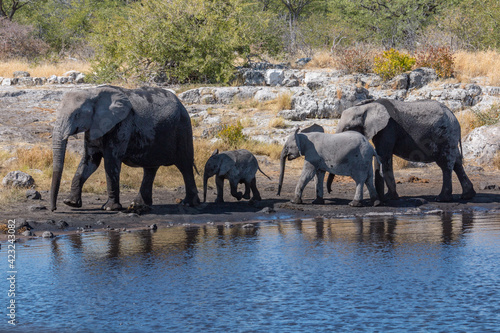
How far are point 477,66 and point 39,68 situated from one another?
1557 cm

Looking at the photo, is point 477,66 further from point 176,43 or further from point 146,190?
point 146,190

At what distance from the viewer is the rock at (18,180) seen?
12156 millimetres

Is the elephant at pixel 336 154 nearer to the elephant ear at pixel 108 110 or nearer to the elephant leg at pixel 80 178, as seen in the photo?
the elephant ear at pixel 108 110

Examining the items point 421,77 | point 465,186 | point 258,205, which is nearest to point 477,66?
point 421,77

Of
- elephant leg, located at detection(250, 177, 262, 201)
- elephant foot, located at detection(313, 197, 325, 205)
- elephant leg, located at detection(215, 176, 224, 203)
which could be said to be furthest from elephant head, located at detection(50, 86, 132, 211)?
elephant foot, located at detection(313, 197, 325, 205)

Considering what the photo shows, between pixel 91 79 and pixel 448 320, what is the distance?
19.0 meters

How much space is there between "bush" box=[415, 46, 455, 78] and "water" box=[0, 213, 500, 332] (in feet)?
40.1

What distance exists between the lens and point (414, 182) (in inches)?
583

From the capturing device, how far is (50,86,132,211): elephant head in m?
10.4

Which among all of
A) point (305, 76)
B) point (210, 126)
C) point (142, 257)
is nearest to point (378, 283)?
point (142, 257)

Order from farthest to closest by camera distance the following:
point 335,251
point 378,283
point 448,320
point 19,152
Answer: point 19,152
point 335,251
point 378,283
point 448,320

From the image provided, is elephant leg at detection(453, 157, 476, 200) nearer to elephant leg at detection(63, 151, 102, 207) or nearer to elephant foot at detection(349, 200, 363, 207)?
elephant foot at detection(349, 200, 363, 207)

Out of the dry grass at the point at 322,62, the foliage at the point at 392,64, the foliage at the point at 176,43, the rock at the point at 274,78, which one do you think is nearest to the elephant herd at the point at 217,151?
the foliage at the point at 392,64

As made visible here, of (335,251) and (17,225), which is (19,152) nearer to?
(17,225)
